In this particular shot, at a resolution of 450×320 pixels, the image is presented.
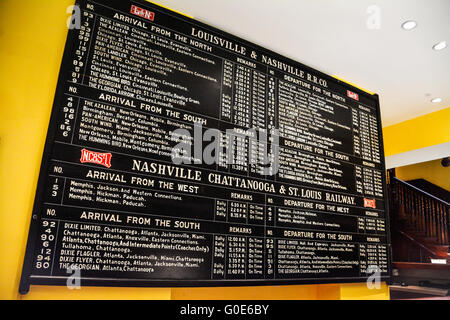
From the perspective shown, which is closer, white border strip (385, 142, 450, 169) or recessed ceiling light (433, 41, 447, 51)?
recessed ceiling light (433, 41, 447, 51)

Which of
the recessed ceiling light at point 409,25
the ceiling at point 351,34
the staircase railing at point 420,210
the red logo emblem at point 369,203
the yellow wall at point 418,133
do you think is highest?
the recessed ceiling light at point 409,25

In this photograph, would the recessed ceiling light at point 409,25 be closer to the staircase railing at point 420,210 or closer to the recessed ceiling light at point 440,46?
the recessed ceiling light at point 440,46

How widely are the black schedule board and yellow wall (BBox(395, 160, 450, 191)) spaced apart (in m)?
6.93

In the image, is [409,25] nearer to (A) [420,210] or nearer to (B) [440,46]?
(B) [440,46]

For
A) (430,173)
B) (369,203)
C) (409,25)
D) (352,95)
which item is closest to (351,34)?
(409,25)

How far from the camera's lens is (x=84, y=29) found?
2.16 metres

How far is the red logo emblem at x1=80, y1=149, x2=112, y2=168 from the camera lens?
6.45 feet

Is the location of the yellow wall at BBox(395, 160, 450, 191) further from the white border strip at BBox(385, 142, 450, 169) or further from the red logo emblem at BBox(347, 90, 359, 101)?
the red logo emblem at BBox(347, 90, 359, 101)

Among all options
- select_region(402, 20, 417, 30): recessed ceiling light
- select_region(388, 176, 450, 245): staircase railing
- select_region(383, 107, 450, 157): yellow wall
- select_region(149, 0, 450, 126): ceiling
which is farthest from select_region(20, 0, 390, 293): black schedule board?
select_region(388, 176, 450, 245): staircase railing

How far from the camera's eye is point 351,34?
9.33 ft

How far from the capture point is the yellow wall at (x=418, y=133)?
4.04m

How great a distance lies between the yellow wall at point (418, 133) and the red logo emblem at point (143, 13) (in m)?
3.68

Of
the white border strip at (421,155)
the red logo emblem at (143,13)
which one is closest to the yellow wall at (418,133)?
the white border strip at (421,155)
